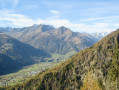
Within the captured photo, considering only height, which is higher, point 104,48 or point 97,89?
point 104,48

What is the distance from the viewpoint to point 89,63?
178m

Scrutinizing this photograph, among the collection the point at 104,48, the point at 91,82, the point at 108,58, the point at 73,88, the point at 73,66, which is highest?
the point at 104,48

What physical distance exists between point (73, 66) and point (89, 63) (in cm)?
2611

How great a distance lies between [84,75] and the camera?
166 m

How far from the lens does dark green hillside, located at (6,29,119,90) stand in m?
152

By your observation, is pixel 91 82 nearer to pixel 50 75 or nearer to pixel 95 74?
pixel 95 74

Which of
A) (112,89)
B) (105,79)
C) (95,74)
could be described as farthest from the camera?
(95,74)

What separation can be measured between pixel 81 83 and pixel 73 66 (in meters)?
34.7

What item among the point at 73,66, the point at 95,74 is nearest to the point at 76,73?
the point at 73,66

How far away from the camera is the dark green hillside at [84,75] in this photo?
152 meters

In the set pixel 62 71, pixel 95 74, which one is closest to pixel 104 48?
pixel 95 74

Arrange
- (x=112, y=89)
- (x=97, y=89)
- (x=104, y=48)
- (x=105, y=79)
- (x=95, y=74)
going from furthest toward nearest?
(x=104, y=48)
(x=95, y=74)
(x=105, y=79)
(x=97, y=89)
(x=112, y=89)

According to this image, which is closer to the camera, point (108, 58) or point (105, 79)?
point (105, 79)

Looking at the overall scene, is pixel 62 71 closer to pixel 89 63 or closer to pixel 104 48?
pixel 89 63
